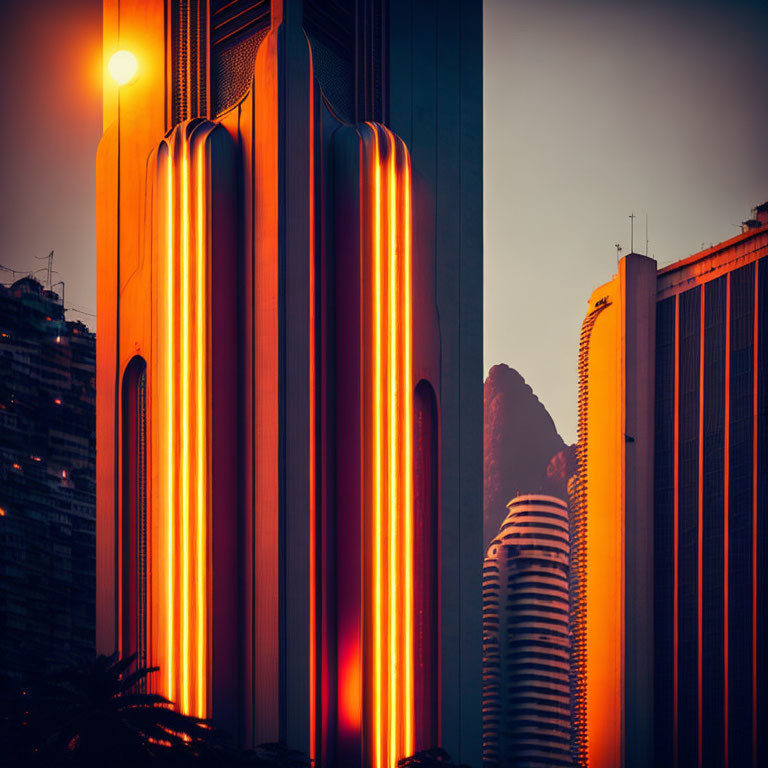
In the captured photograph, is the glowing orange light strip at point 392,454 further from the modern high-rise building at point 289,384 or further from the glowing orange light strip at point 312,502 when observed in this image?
the glowing orange light strip at point 312,502

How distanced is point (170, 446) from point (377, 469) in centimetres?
596

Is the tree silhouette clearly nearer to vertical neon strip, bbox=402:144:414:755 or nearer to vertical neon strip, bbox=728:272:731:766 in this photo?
vertical neon strip, bbox=402:144:414:755

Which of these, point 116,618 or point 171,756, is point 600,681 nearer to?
point 116,618

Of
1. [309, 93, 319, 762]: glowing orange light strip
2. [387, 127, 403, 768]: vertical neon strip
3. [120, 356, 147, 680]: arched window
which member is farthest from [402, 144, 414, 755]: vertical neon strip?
[120, 356, 147, 680]: arched window

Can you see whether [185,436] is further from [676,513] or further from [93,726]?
[676,513]

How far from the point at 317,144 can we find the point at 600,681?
162ft

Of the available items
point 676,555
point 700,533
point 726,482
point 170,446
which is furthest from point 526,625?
point 170,446

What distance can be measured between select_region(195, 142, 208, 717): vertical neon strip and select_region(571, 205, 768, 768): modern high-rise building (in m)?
42.5

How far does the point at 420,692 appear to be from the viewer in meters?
38.7

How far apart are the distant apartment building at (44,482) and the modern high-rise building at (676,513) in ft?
106

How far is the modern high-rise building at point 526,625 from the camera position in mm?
100438

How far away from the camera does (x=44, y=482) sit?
197 ft

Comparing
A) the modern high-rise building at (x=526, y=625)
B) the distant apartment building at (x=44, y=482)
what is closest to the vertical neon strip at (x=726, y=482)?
the modern high-rise building at (x=526, y=625)

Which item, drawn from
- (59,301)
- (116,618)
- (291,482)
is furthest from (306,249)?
(59,301)
